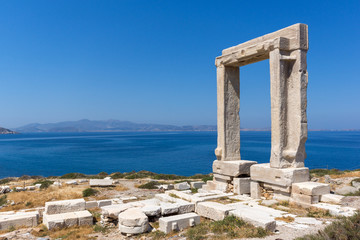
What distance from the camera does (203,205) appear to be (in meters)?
8.01

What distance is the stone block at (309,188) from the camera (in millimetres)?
7996

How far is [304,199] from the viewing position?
26.6 ft

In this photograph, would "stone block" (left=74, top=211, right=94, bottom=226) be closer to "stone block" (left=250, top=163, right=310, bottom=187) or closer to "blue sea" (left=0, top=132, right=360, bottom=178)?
"stone block" (left=250, top=163, right=310, bottom=187)

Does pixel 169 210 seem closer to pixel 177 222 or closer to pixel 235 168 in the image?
pixel 177 222

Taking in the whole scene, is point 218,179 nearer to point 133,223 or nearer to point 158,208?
point 158,208

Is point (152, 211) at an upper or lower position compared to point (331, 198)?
lower

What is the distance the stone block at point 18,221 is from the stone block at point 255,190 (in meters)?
6.77

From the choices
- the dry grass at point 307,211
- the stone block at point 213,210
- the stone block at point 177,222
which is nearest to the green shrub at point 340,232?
the dry grass at point 307,211

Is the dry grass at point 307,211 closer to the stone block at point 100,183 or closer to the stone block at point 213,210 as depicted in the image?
the stone block at point 213,210

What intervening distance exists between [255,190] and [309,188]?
192 centimetres

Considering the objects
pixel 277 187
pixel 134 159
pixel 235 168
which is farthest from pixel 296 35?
pixel 134 159

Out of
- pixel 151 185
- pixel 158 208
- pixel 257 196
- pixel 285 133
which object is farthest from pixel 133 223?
pixel 151 185

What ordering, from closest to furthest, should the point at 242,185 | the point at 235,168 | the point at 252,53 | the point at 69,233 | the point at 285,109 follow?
1. the point at 69,233
2. the point at 285,109
3. the point at 252,53
4. the point at 242,185
5. the point at 235,168

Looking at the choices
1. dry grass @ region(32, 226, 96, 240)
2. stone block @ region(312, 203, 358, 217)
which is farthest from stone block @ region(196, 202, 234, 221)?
dry grass @ region(32, 226, 96, 240)
